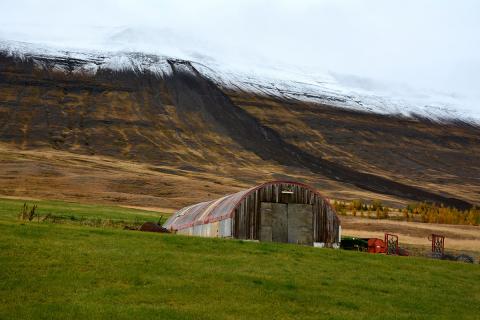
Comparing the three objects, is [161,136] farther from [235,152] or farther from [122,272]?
[122,272]

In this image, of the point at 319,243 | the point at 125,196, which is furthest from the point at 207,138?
the point at 319,243

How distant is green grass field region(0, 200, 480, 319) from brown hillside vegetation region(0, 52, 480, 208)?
56.9 metres

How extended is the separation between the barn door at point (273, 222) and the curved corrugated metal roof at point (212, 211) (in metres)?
1.36

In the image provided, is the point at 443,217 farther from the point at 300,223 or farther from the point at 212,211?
the point at 300,223

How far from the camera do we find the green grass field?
18.3 meters

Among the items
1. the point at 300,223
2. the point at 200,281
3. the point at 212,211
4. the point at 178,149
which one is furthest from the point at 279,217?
the point at 178,149

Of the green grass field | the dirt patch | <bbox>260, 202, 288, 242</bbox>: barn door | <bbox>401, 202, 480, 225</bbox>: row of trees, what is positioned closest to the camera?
the green grass field

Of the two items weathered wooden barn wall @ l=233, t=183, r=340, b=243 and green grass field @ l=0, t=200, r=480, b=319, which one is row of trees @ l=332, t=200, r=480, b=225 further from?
green grass field @ l=0, t=200, r=480, b=319

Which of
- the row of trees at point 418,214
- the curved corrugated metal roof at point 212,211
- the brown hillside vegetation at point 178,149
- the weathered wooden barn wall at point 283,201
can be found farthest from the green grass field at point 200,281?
the row of trees at point 418,214

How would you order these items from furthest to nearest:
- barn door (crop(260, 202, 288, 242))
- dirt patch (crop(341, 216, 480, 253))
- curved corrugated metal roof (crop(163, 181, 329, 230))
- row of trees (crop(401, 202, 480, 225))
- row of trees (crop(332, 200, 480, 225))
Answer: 1. row of trees (crop(332, 200, 480, 225))
2. row of trees (crop(401, 202, 480, 225))
3. dirt patch (crop(341, 216, 480, 253))
4. curved corrugated metal roof (crop(163, 181, 329, 230))
5. barn door (crop(260, 202, 288, 242))

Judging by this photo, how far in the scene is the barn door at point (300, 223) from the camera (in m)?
39.7

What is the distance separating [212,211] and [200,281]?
73.0ft

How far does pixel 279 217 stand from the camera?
129 ft

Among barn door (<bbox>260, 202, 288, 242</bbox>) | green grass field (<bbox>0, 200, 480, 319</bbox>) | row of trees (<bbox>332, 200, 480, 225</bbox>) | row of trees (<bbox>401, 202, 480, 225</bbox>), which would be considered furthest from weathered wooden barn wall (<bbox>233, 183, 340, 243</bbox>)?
row of trees (<bbox>401, 202, 480, 225</bbox>)
